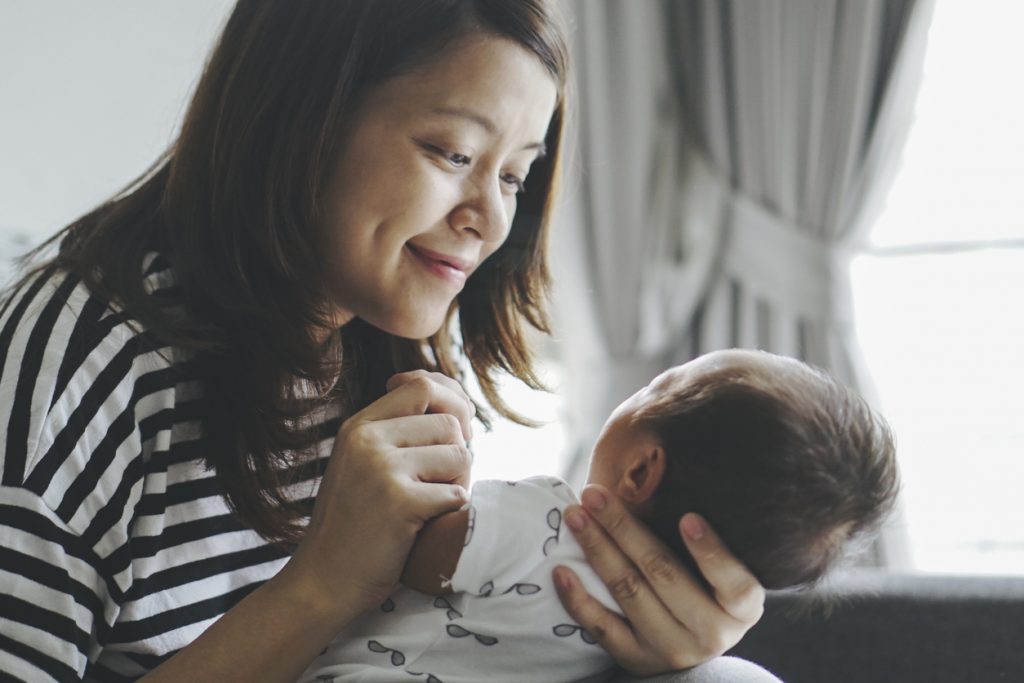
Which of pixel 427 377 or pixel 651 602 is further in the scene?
pixel 427 377

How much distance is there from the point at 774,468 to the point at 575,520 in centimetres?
19

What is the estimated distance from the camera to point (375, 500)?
931 millimetres

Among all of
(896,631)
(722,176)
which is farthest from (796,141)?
(896,631)

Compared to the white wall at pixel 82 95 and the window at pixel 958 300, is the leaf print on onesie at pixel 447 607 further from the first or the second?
the window at pixel 958 300

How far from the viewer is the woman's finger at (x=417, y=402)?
100cm

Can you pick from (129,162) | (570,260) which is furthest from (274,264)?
(570,260)

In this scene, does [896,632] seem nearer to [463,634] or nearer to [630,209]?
[463,634]

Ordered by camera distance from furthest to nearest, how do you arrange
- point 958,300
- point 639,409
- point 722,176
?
point 722,176 < point 958,300 < point 639,409

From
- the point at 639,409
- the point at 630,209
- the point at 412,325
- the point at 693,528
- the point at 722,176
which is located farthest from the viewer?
the point at 630,209

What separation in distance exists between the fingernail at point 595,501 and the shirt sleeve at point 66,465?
43 centimetres

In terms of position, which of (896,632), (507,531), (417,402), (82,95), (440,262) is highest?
(82,95)

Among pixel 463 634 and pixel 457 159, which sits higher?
pixel 457 159

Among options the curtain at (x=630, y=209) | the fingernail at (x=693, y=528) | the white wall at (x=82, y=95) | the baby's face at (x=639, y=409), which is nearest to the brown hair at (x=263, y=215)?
the baby's face at (x=639, y=409)

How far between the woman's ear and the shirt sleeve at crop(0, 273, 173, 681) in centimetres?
46
